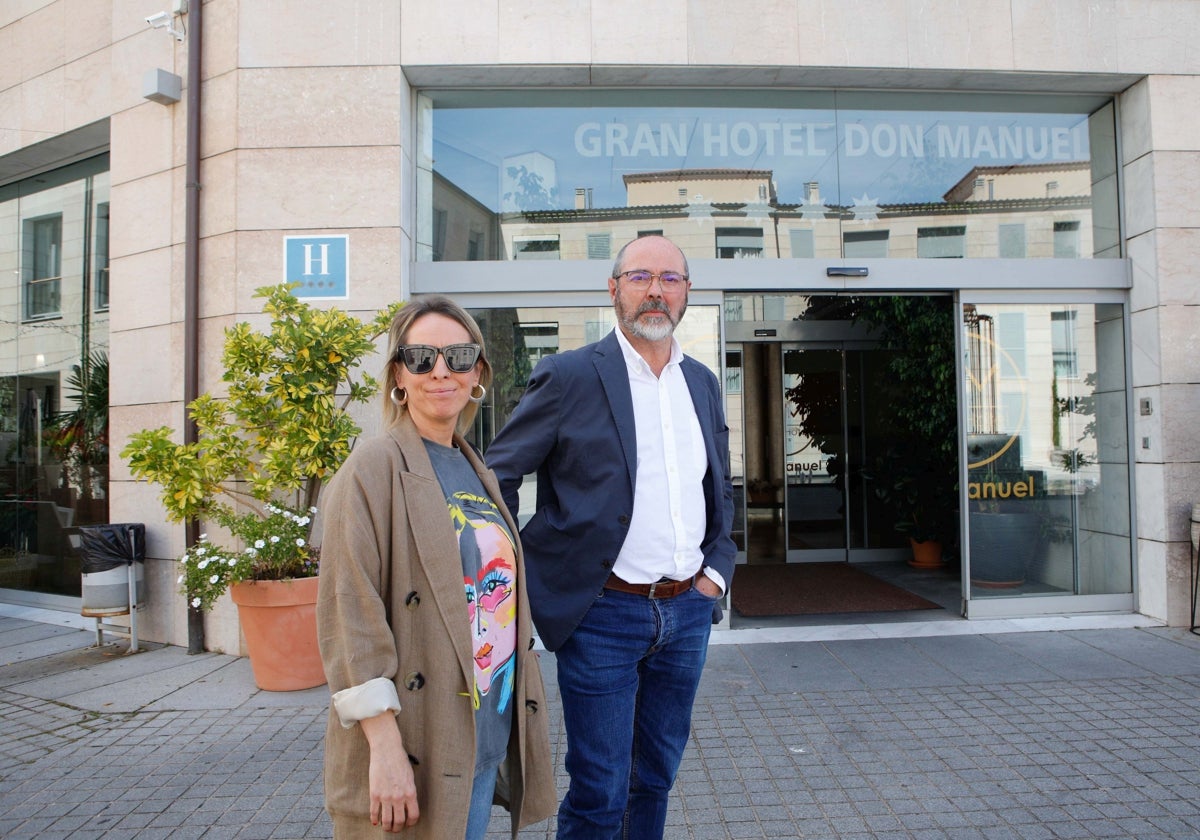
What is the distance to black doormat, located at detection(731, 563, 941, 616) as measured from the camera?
6664 mm

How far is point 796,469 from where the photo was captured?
9.62m

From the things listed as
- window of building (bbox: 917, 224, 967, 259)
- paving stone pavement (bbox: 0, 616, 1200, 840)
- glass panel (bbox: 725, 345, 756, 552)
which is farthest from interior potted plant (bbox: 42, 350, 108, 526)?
window of building (bbox: 917, 224, 967, 259)

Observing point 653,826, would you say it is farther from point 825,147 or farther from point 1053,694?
point 825,147

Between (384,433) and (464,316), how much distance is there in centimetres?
35

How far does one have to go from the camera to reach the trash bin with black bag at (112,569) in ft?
18.1

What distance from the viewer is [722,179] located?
Result: 617 centimetres

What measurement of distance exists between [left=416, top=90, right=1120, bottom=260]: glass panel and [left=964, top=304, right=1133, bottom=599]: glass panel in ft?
2.08

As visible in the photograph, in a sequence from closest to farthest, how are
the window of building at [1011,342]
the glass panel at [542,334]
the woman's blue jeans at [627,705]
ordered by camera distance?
1. the woman's blue jeans at [627,705]
2. the glass panel at [542,334]
3. the window of building at [1011,342]

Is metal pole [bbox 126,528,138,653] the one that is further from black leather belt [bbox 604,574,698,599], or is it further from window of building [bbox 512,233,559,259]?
black leather belt [bbox 604,574,698,599]

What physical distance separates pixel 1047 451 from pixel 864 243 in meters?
2.26

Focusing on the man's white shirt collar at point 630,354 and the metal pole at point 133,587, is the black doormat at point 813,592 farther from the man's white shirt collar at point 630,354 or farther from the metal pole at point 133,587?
the metal pole at point 133,587

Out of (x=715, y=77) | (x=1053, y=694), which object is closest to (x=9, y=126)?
(x=715, y=77)

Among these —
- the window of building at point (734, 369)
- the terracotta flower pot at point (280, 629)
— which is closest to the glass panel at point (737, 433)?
the window of building at point (734, 369)

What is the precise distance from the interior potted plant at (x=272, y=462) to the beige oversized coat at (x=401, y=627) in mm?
3298
